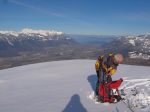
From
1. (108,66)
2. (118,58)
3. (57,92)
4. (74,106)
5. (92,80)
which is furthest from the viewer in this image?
(92,80)

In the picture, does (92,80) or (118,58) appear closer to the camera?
(118,58)

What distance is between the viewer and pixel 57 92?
1147 cm

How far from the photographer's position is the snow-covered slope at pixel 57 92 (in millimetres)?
8758

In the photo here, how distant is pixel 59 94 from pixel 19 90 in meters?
2.54

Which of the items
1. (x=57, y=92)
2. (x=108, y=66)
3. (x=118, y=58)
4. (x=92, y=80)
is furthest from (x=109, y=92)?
(x=92, y=80)

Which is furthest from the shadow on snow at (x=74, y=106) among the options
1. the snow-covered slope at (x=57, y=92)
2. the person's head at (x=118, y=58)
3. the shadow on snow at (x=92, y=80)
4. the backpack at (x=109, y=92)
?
the shadow on snow at (x=92, y=80)

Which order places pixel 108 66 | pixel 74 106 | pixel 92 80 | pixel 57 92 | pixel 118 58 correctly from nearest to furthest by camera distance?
pixel 74 106, pixel 118 58, pixel 108 66, pixel 57 92, pixel 92 80

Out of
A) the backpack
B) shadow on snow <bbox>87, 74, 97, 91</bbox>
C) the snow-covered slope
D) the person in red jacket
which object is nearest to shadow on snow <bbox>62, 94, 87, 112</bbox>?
the snow-covered slope

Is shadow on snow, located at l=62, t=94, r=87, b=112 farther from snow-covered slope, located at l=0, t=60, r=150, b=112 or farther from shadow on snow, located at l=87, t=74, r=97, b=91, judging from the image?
shadow on snow, located at l=87, t=74, r=97, b=91

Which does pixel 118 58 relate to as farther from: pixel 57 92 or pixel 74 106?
pixel 57 92

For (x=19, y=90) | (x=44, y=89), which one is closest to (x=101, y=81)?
(x=44, y=89)

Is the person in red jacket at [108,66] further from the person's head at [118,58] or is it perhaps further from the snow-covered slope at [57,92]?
the snow-covered slope at [57,92]

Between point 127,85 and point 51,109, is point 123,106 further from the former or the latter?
point 127,85

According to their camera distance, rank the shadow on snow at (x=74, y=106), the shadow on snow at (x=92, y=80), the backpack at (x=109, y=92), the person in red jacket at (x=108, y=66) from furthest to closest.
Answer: the shadow on snow at (x=92, y=80), the backpack at (x=109, y=92), the person in red jacket at (x=108, y=66), the shadow on snow at (x=74, y=106)
